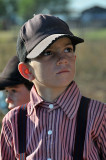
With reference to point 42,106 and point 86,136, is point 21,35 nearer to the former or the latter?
point 42,106

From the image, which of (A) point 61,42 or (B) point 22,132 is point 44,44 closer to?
(A) point 61,42

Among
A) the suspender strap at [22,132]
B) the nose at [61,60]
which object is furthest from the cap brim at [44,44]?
the suspender strap at [22,132]

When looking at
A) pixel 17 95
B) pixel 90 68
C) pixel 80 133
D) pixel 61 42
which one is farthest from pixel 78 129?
pixel 90 68

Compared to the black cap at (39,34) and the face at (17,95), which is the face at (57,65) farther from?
the face at (17,95)

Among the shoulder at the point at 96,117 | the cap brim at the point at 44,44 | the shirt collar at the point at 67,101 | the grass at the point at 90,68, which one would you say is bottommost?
the shoulder at the point at 96,117

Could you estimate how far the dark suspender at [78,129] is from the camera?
2193mm

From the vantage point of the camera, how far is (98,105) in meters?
2.24

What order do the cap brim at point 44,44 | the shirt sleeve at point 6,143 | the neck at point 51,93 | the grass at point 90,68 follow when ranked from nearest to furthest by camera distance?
the cap brim at point 44,44 < the neck at point 51,93 < the shirt sleeve at point 6,143 < the grass at point 90,68

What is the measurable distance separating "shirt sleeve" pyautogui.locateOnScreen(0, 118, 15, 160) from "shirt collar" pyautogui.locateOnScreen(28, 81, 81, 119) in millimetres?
175

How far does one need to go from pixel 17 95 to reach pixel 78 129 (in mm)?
1126

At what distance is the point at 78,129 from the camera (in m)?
2.21

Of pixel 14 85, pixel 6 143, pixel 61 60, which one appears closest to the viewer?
pixel 61 60

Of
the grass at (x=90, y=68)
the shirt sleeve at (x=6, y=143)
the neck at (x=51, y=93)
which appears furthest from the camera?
the grass at (x=90, y=68)

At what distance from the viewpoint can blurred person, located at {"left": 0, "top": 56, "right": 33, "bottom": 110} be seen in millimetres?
3221
